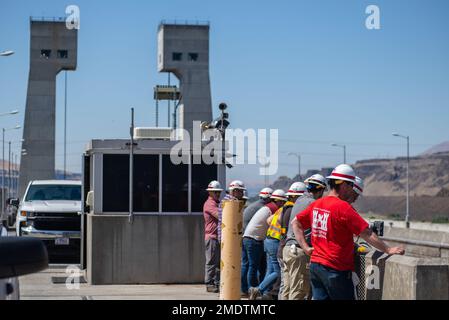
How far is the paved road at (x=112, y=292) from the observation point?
1488 cm

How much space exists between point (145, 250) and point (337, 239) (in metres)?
8.81

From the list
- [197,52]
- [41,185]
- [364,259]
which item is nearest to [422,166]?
[197,52]

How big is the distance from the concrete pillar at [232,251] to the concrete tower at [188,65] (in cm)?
6893

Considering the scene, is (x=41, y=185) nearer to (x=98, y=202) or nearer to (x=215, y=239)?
(x=98, y=202)

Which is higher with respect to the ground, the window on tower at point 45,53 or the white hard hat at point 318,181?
the window on tower at point 45,53

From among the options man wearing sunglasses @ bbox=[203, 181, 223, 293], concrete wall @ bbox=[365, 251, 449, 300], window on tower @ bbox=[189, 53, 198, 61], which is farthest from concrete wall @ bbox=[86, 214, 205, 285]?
window on tower @ bbox=[189, 53, 198, 61]

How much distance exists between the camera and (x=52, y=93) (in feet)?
285

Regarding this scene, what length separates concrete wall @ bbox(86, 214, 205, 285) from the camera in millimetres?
16906

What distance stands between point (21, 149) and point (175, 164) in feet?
239

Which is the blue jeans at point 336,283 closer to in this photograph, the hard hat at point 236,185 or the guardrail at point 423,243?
the hard hat at point 236,185

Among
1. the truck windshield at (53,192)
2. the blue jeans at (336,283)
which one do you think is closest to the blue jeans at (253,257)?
the blue jeans at (336,283)

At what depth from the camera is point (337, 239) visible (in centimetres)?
862

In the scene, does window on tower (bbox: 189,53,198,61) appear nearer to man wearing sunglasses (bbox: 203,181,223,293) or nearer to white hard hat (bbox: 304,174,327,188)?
man wearing sunglasses (bbox: 203,181,223,293)

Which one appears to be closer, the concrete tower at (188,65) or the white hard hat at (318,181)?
the white hard hat at (318,181)
